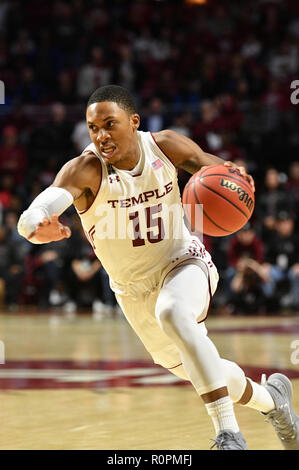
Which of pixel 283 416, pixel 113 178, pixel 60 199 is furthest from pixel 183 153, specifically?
pixel 283 416

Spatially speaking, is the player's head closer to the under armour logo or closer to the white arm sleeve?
the under armour logo

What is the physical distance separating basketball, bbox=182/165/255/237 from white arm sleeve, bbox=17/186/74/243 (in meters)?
0.77

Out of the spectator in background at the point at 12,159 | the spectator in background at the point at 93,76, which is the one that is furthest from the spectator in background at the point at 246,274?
the spectator in background at the point at 93,76

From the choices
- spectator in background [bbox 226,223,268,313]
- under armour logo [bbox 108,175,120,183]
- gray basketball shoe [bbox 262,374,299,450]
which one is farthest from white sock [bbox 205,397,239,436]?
spectator in background [bbox 226,223,268,313]

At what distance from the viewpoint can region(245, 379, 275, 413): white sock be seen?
4.01 m

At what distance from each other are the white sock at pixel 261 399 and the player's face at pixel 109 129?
4.29 ft

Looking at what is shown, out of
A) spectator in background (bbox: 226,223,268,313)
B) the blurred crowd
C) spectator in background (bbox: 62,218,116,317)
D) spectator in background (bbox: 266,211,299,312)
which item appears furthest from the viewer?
spectator in background (bbox: 62,218,116,317)

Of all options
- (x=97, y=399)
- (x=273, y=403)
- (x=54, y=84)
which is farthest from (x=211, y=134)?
(x=273, y=403)

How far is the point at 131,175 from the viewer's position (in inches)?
153

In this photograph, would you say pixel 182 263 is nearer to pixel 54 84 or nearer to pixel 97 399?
A: pixel 97 399

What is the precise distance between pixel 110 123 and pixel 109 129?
0.09ft

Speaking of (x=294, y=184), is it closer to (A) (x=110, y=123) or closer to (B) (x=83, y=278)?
(B) (x=83, y=278)

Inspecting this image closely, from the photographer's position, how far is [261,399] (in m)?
4.04

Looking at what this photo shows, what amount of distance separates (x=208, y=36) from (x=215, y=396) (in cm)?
1349
